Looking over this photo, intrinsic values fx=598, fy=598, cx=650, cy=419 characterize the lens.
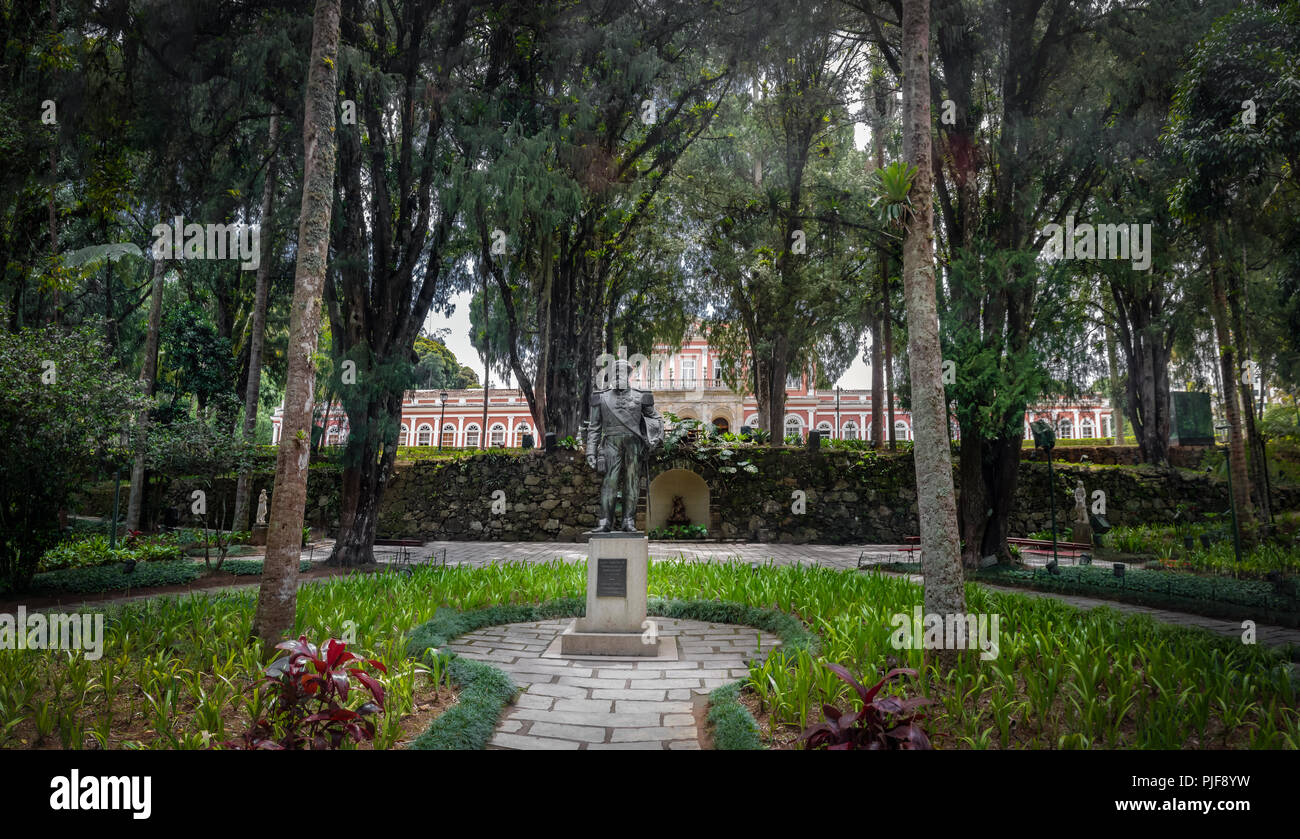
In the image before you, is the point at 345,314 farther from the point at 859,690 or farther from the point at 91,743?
the point at 859,690

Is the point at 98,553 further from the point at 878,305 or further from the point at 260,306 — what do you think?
the point at 878,305

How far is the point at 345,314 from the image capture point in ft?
31.8

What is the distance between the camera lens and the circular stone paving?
10.8ft

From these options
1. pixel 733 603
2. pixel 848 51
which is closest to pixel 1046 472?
pixel 848 51

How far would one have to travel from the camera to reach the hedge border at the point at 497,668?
10.0 feet

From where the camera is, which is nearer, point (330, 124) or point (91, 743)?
point (91, 743)

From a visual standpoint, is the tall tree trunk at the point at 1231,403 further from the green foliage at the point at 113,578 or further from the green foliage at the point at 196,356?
the green foliage at the point at 196,356

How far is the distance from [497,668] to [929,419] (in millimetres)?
3611

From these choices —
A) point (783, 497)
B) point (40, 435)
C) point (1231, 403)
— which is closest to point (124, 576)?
point (40, 435)

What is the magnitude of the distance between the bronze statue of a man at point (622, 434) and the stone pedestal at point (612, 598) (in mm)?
594

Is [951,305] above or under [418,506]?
above

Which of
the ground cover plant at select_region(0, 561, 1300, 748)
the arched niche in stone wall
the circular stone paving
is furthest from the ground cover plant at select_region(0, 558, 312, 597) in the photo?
the arched niche in stone wall

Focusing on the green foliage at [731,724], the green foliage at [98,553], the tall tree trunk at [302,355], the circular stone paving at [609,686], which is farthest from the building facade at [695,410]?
the green foliage at [731,724]
